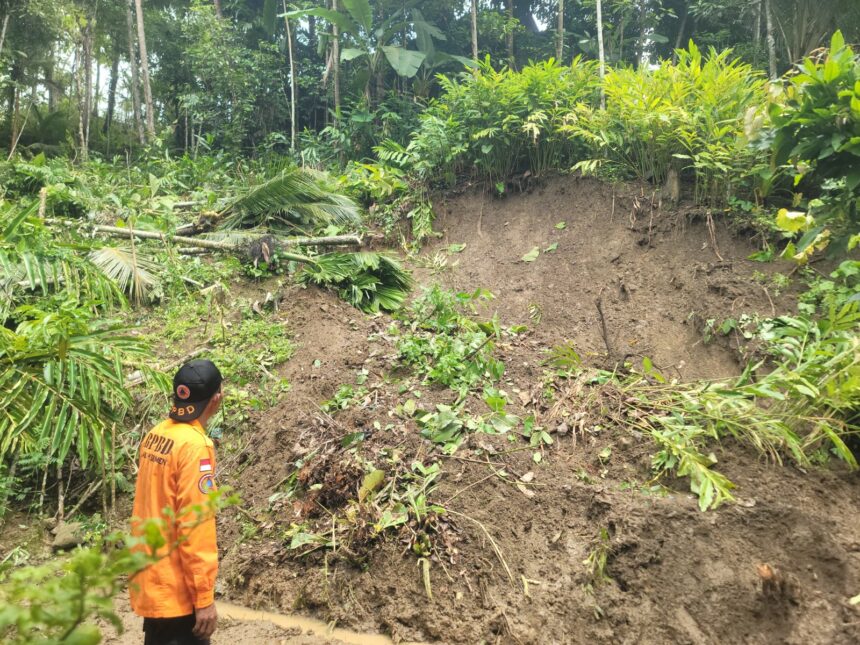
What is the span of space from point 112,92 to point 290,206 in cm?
1319

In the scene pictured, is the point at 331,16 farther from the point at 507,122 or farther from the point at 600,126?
the point at 600,126

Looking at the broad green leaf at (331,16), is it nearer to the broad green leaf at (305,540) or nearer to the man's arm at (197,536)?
the broad green leaf at (305,540)

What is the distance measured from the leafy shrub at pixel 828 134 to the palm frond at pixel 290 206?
543 cm

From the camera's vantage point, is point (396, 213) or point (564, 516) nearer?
point (564, 516)

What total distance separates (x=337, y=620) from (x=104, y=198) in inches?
298

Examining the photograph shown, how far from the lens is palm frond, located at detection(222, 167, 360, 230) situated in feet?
24.8

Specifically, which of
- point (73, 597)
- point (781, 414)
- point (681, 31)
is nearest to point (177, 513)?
point (73, 597)

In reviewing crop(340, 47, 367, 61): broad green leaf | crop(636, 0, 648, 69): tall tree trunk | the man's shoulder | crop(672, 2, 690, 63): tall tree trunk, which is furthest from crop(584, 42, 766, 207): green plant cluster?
crop(672, 2, 690, 63): tall tree trunk

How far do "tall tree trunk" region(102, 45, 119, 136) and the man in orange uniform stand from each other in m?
15.1

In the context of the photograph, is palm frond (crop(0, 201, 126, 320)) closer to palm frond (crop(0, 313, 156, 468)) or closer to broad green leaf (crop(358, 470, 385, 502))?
palm frond (crop(0, 313, 156, 468))

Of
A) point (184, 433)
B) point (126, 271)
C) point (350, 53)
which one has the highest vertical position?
point (350, 53)

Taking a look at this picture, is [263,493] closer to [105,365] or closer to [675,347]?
[105,365]

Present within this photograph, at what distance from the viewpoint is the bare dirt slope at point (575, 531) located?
2.83 meters

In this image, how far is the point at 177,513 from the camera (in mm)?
2166
